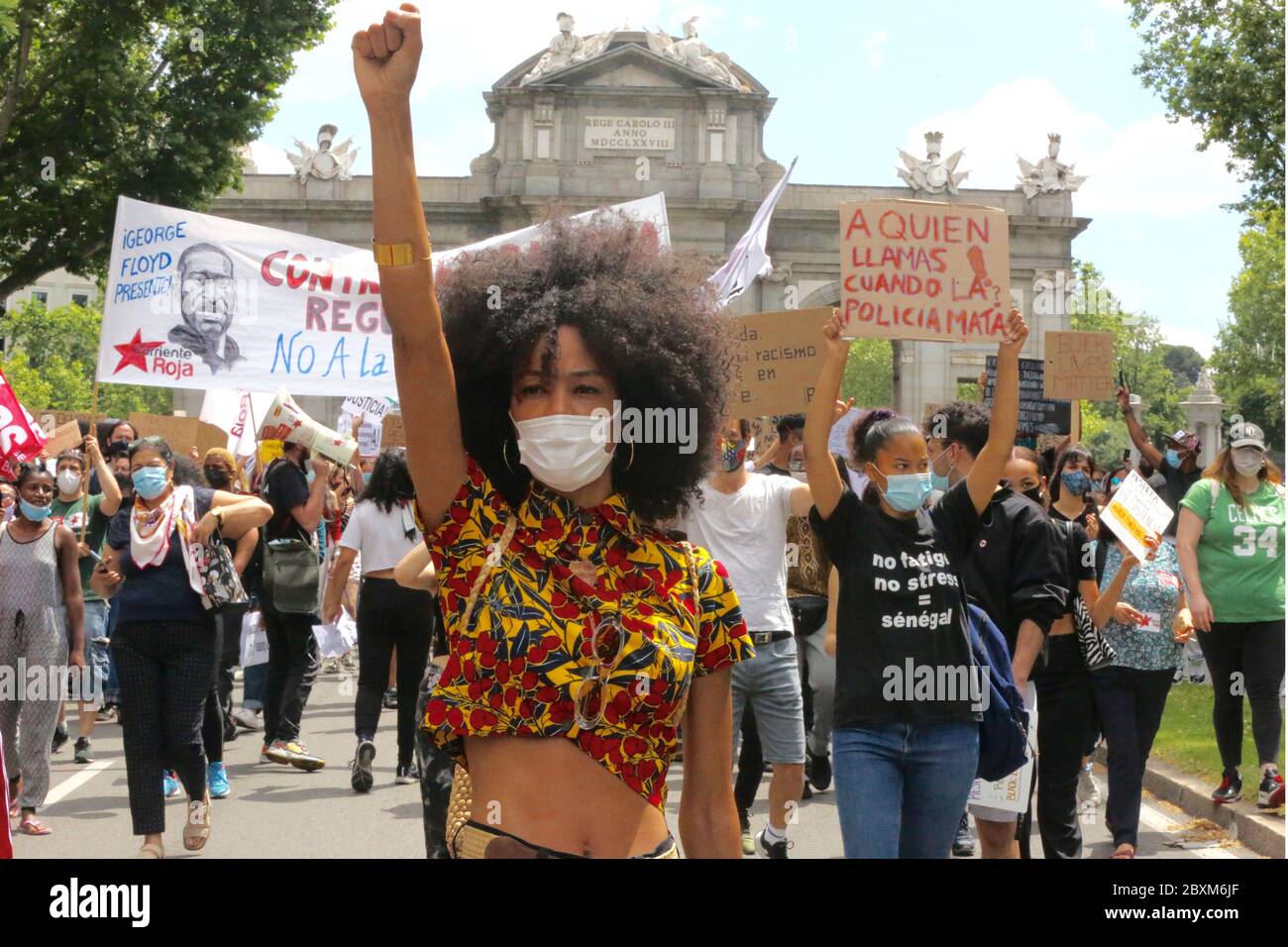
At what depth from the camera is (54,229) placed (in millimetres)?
22141

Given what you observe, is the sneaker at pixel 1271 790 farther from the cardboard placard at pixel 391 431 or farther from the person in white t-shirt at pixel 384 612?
the cardboard placard at pixel 391 431

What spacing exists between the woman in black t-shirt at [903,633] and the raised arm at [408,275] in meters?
2.40

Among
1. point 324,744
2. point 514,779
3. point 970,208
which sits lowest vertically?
point 324,744

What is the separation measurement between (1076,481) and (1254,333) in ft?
197

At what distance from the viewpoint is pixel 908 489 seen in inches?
213

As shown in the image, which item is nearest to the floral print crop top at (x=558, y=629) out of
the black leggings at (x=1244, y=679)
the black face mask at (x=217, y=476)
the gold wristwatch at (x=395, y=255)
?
the gold wristwatch at (x=395, y=255)

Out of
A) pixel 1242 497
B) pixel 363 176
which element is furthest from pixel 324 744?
pixel 363 176

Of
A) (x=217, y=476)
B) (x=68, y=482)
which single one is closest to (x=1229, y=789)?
(x=217, y=476)

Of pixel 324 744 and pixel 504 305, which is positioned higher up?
pixel 504 305

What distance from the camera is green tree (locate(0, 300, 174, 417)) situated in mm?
79875

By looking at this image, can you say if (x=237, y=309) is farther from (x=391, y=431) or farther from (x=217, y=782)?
(x=217, y=782)

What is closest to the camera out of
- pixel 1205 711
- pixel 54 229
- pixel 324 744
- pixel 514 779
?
pixel 514 779
